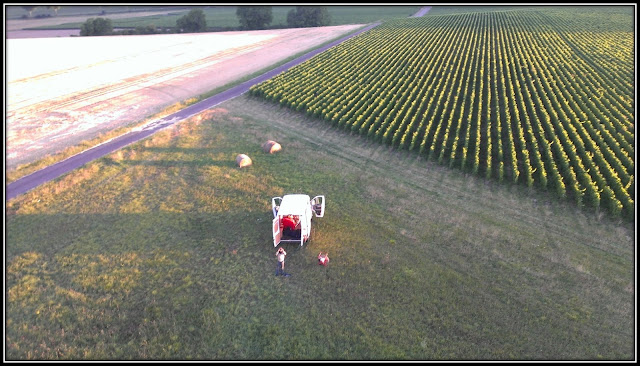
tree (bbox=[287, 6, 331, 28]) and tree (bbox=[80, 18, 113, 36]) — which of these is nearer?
tree (bbox=[80, 18, 113, 36])

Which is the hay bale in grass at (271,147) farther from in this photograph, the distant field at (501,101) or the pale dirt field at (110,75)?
the pale dirt field at (110,75)

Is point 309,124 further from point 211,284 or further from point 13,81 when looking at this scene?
point 13,81

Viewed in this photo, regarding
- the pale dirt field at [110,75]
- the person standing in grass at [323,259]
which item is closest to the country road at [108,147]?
the pale dirt field at [110,75]

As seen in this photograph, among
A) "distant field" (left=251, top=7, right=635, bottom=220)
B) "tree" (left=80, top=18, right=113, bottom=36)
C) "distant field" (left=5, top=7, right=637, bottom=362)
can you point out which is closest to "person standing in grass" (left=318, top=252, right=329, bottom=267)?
"distant field" (left=5, top=7, right=637, bottom=362)

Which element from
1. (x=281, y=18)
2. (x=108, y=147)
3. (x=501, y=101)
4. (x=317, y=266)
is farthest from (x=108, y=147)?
(x=281, y=18)

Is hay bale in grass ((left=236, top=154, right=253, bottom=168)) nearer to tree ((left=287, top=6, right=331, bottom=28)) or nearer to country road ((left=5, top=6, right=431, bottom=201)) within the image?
country road ((left=5, top=6, right=431, bottom=201))

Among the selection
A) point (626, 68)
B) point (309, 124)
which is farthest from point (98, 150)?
point (626, 68)
